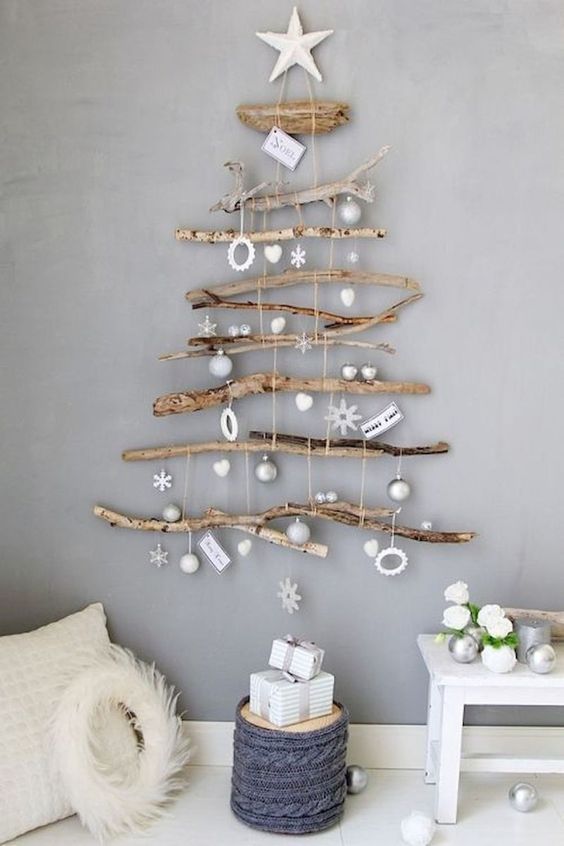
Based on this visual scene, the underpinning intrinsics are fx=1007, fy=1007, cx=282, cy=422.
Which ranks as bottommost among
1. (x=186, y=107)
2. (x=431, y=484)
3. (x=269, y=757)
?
(x=269, y=757)

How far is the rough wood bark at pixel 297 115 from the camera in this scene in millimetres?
2479

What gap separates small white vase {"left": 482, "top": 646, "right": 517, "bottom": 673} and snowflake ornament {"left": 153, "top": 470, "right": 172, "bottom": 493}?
0.90m

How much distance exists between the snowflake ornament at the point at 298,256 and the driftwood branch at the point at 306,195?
11 centimetres

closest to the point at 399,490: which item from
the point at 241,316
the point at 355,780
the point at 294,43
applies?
the point at 241,316

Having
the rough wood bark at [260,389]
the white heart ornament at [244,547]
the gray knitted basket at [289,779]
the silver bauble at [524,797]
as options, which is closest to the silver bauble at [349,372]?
the rough wood bark at [260,389]

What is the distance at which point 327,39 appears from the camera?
8.25 ft

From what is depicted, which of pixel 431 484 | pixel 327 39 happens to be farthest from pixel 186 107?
pixel 431 484

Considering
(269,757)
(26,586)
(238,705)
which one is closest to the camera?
(269,757)

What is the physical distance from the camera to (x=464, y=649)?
2.38 m

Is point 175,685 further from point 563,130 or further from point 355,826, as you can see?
point 563,130

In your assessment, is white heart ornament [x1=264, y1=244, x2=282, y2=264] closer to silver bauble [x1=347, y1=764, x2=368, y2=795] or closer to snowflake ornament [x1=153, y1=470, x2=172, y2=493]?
snowflake ornament [x1=153, y1=470, x2=172, y2=493]

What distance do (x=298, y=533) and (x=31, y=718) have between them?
760 mm

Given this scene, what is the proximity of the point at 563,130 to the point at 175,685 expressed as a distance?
1.75 m

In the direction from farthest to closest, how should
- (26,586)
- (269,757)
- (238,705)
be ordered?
(26,586)
(238,705)
(269,757)
